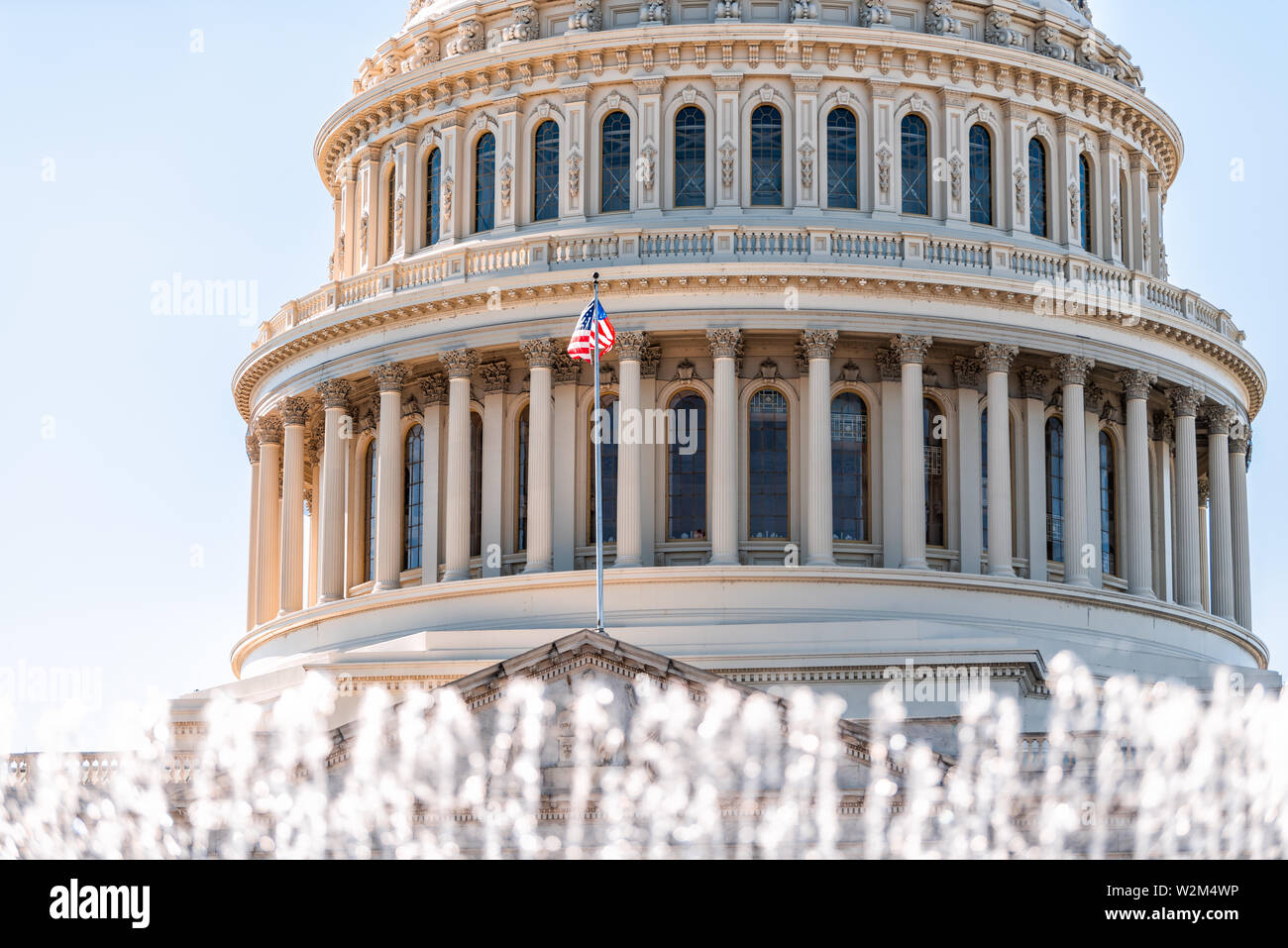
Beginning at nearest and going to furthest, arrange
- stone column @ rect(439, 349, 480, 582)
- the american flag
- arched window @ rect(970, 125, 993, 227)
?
the american flag < stone column @ rect(439, 349, 480, 582) < arched window @ rect(970, 125, 993, 227)

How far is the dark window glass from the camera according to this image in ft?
213

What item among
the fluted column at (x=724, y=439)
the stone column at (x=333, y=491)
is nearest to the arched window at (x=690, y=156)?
the fluted column at (x=724, y=439)

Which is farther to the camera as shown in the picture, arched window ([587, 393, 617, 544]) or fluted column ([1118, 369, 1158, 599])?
fluted column ([1118, 369, 1158, 599])

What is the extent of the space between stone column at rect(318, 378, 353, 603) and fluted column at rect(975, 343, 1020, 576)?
614 inches

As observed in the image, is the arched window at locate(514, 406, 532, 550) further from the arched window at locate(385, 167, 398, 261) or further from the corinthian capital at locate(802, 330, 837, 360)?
the arched window at locate(385, 167, 398, 261)

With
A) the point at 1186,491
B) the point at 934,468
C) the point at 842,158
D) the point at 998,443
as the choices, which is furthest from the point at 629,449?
the point at 1186,491

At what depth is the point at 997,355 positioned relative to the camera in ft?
195

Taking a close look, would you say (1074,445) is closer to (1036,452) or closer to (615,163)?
(1036,452)

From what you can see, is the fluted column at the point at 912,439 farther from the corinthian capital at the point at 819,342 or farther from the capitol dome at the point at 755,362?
the corinthian capital at the point at 819,342

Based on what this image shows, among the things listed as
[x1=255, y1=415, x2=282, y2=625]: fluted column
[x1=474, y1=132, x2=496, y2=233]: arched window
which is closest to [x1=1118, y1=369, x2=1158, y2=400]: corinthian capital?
[x1=474, y1=132, x2=496, y2=233]: arched window

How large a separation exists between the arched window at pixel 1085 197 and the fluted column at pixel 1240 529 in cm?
621

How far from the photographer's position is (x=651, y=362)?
59.6 m
